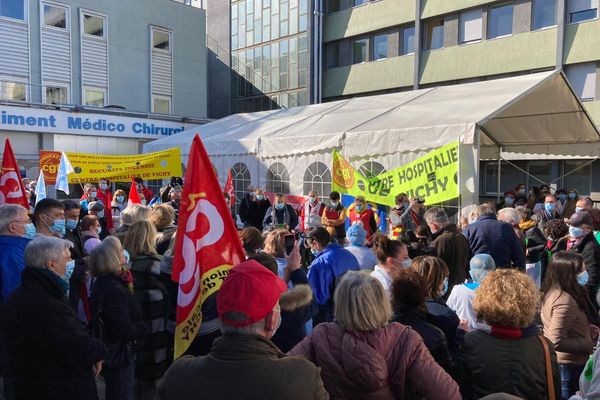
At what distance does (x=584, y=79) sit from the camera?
19.2 meters

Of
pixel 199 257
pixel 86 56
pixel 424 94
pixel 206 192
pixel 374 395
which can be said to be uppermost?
pixel 86 56

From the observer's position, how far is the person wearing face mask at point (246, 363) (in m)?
1.68

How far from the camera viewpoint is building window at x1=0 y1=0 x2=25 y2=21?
20062mm

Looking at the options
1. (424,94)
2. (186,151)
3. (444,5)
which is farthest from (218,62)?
(424,94)

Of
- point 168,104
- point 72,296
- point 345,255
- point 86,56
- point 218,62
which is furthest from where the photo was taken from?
point 218,62

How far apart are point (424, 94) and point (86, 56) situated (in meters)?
16.2

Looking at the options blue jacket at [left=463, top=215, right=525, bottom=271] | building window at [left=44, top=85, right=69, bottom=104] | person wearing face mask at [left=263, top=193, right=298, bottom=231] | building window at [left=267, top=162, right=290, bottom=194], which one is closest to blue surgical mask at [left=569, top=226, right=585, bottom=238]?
blue jacket at [left=463, top=215, right=525, bottom=271]

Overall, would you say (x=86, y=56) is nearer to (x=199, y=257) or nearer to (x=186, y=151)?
(x=186, y=151)

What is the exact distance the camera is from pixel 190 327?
3.19 m

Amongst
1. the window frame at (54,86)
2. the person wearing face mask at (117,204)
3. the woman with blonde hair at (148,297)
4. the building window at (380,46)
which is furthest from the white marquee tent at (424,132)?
the building window at (380,46)

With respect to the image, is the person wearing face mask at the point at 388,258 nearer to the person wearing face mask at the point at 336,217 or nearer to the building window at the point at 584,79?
the person wearing face mask at the point at 336,217

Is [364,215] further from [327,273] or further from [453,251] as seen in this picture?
[327,273]

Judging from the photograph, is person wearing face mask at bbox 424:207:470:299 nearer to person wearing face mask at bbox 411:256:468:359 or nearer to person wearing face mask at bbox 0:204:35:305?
person wearing face mask at bbox 411:256:468:359

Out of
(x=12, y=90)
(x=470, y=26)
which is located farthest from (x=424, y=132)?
(x=12, y=90)
